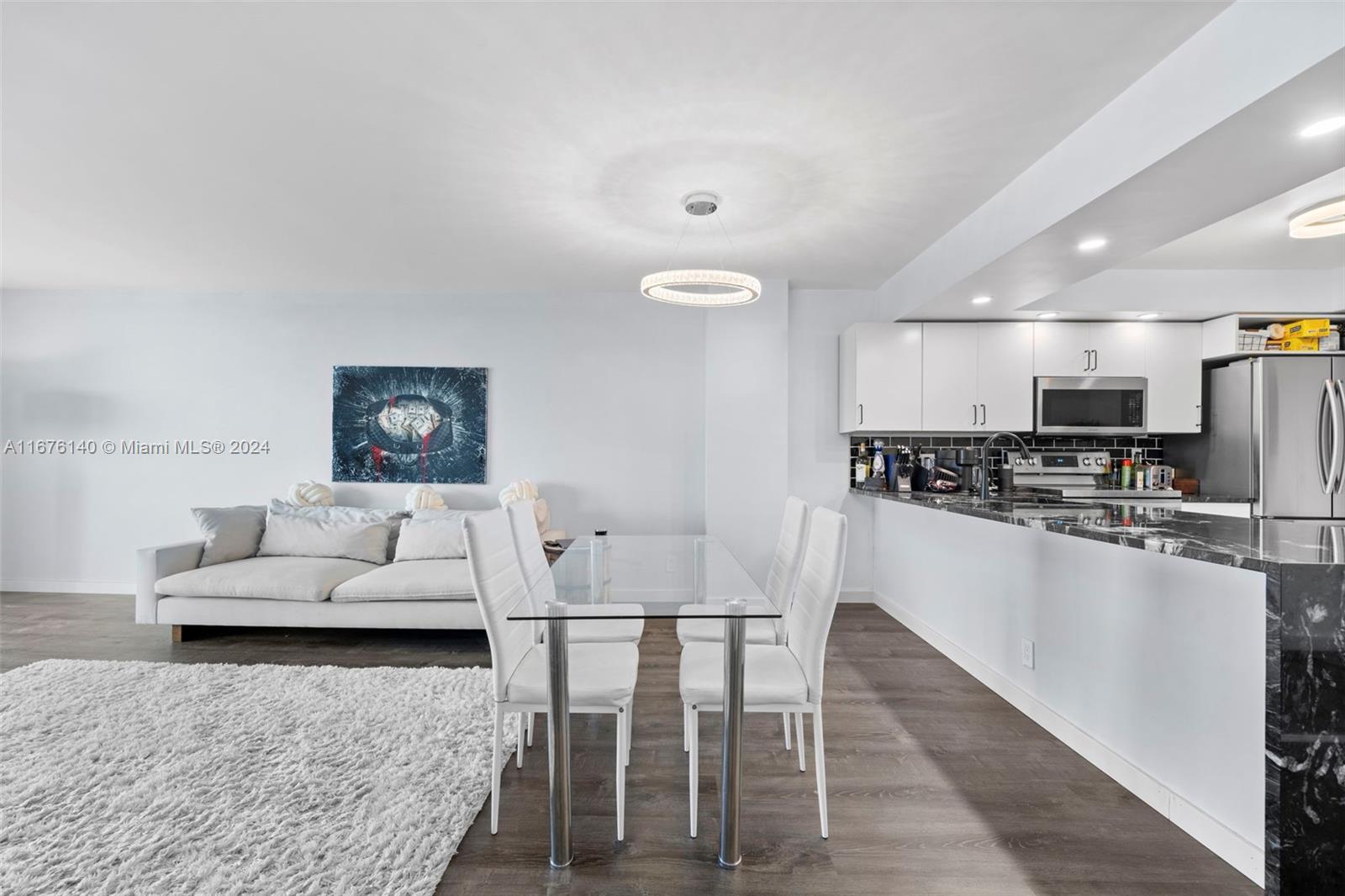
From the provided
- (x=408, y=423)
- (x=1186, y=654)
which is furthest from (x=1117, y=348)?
(x=408, y=423)

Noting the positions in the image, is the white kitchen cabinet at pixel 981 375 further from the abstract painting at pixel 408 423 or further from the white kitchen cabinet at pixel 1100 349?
the abstract painting at pixel 408 423

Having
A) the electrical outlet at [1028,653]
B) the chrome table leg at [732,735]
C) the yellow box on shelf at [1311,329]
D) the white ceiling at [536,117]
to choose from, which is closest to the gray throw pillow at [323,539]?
the white ceiling at [536,117]

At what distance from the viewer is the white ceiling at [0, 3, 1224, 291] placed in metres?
1.89

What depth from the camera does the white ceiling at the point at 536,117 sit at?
1.89 meters

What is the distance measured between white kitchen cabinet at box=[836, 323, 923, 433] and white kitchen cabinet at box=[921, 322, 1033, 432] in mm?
97

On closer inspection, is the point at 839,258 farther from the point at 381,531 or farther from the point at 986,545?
the point at 381,531

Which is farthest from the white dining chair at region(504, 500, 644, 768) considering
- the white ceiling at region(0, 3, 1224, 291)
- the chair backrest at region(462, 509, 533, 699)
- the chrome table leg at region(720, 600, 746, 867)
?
the white ceiling at region(0, 3, 1224, 291)

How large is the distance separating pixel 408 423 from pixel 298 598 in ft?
5.47

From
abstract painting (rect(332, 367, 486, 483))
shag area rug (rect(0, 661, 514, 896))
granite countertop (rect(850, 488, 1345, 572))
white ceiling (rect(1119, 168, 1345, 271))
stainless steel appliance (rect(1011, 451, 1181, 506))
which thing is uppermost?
white ceiling (rect(1119, 168, 1345, 271))

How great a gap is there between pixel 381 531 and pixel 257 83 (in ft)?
9.69

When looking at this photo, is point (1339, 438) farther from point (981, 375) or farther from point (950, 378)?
point (950, 378)

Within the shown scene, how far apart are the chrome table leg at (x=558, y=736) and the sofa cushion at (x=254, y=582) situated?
107 inches

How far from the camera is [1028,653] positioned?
112 inches

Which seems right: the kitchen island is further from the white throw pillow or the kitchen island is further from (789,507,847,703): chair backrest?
the white throw pillow
